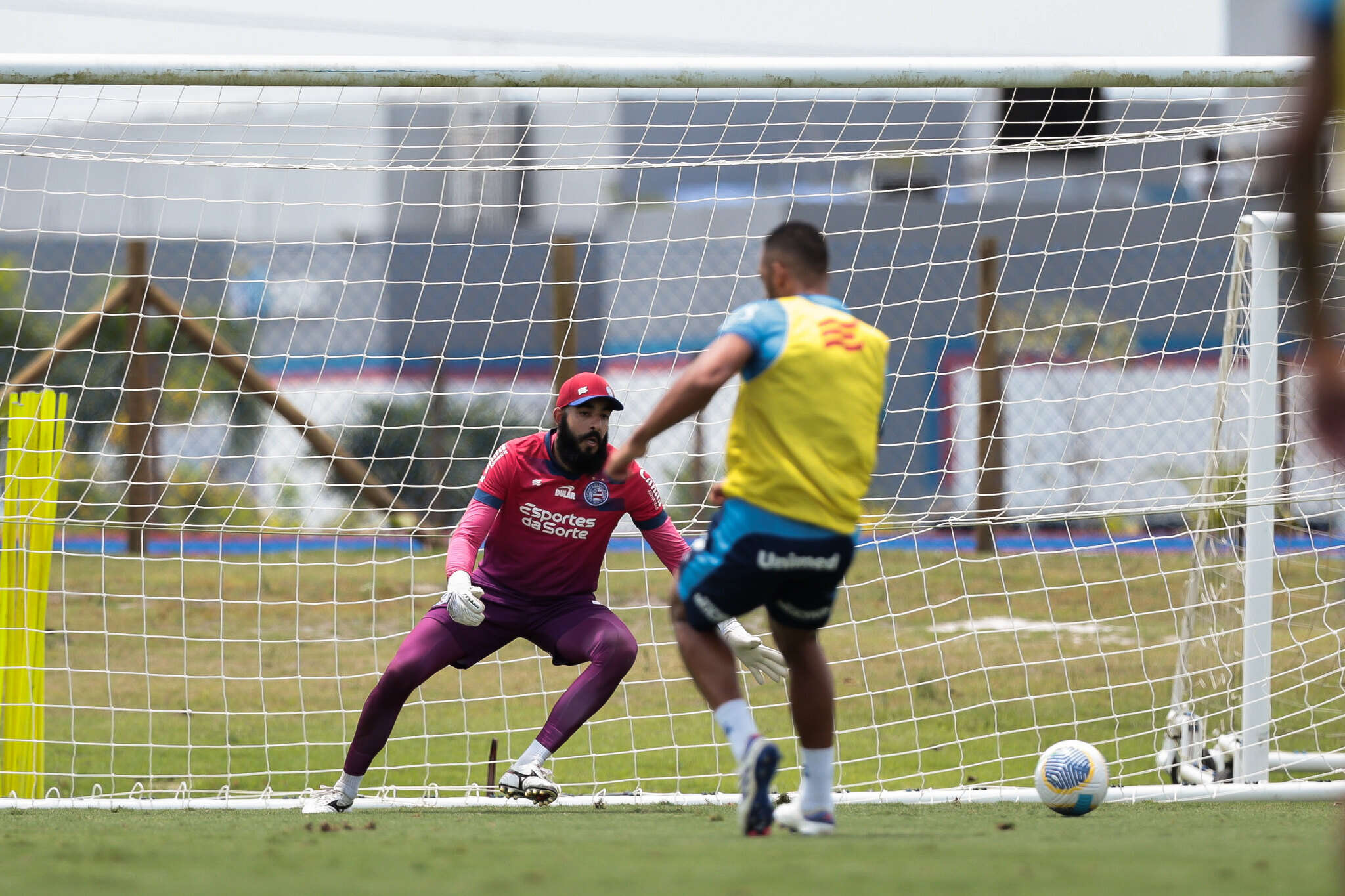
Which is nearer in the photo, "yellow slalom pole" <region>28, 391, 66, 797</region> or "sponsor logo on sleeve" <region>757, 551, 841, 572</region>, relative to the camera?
"sponsor logo on sleeve" <region>757, 551, 841, 572</region>

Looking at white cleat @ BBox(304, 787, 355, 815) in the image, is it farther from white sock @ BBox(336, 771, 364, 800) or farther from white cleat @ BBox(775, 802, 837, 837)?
white cleat @ BBox(775, 802, 837, 837)

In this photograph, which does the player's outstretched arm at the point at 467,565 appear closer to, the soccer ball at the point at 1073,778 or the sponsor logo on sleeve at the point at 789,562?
the sponsor logo on sleeve at the point at 789,562

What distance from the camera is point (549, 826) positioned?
4.52 metres

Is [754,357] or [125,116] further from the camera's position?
[125,116]

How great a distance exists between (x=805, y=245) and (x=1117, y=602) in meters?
8.28

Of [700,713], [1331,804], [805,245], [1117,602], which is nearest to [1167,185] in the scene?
[1117,602]

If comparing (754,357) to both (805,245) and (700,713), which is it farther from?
(700,713)

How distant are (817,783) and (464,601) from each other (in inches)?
70.6

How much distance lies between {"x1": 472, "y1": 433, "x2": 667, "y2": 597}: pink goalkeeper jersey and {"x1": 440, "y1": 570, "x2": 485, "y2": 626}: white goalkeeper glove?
41cm

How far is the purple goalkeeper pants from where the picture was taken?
5.45 meters

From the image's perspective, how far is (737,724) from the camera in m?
3.93

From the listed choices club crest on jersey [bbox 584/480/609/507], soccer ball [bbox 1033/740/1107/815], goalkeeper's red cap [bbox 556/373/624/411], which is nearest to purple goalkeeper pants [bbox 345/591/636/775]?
club crest on jersey [bbox 584/480/609/507]

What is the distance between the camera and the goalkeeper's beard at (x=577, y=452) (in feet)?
18.8

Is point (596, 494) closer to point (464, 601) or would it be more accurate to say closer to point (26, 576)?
point (464, 601)
